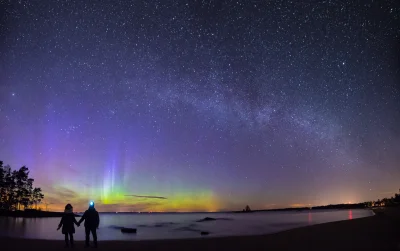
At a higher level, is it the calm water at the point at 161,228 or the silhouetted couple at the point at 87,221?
the silhouetted couple at the point at 87,221

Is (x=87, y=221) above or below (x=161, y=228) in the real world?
above

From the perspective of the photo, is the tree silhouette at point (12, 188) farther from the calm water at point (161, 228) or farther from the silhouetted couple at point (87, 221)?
the silhouetted couple at point (87, 221)

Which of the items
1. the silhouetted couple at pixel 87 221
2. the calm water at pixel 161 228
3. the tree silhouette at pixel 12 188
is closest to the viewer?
the silhouetted couple at pixel 87 221

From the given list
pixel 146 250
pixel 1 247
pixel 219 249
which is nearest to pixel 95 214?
pixel 146 250

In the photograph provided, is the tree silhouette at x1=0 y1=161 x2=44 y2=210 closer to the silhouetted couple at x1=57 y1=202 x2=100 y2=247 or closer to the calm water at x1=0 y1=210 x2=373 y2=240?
the calm water at x1=0 y1=210 x2=373 y2=240

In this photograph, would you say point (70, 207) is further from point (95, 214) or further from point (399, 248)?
point (399, 248)

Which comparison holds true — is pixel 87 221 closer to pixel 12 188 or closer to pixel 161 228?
pixel 161 228

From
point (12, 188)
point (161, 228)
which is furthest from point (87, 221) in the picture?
point (12, 188)

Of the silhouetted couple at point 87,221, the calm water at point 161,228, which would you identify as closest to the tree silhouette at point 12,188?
the calm water at point 161,228

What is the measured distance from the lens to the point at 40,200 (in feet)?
414

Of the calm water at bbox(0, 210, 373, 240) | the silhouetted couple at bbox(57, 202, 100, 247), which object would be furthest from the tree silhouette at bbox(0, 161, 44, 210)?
the silhouetted couple at bbox(57, 202, 100, 247)

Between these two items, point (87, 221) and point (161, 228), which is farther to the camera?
point (161, 228)

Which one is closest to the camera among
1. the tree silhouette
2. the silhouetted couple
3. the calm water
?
the silhouetted couple

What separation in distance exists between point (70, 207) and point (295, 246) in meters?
11.3
